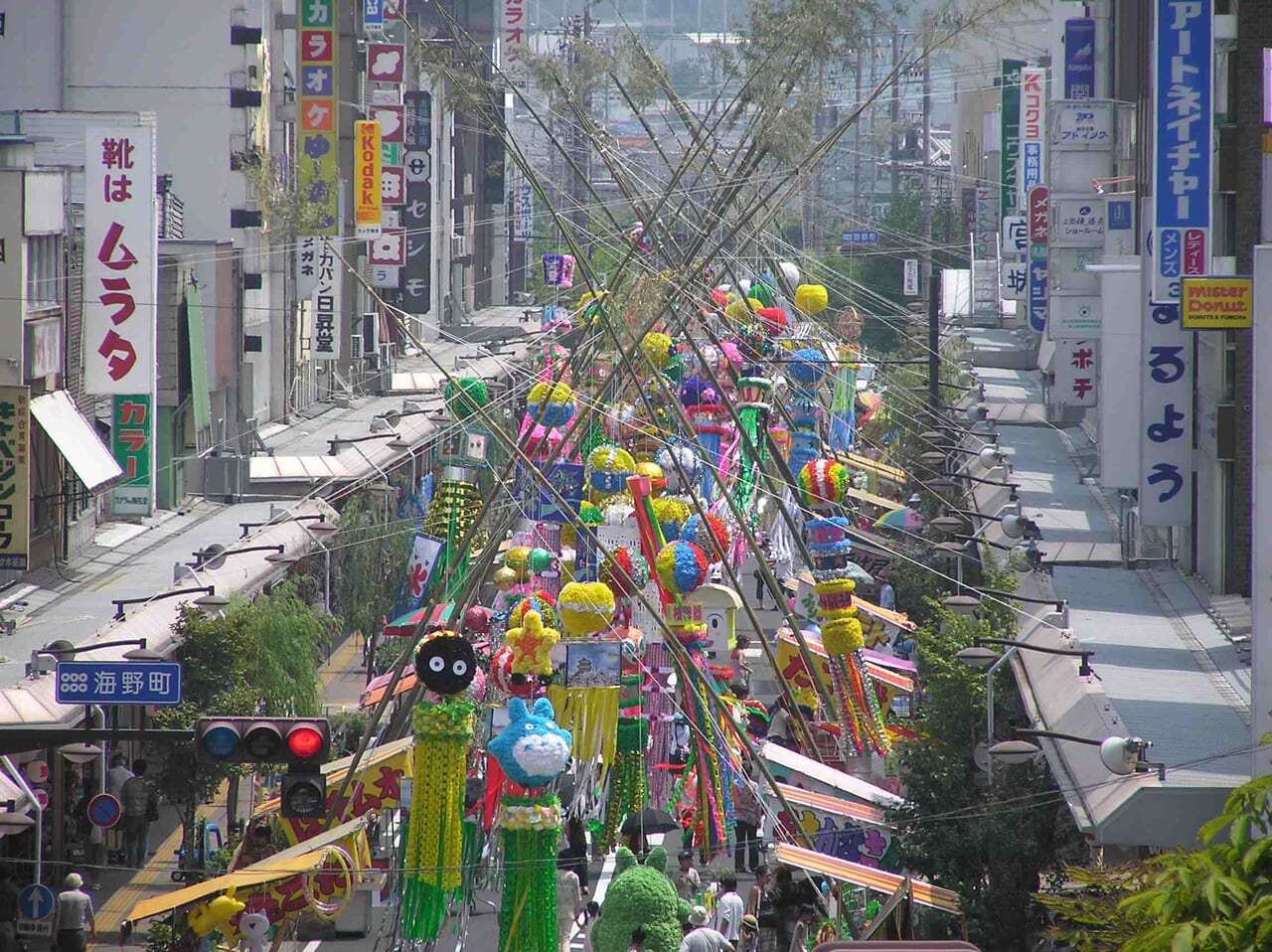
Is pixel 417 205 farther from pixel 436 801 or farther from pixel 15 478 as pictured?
pixel 436 801

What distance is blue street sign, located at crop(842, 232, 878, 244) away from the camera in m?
67.8

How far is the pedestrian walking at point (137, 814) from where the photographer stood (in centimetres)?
2266

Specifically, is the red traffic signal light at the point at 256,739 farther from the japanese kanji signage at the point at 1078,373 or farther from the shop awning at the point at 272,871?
the japanese kanji signage at the point at 1078,373

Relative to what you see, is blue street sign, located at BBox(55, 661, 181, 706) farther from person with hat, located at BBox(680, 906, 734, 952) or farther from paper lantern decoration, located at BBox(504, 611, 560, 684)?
person with hat, located at BBox(680, 906, 734, 952)

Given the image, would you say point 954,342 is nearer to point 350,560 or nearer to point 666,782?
point 350,560

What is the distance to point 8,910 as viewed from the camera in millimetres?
19516

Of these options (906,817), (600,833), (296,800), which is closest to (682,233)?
(600,833)

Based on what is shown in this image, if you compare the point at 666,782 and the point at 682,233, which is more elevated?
the point at 682,233

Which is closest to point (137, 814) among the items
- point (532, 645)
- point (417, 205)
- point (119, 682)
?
point (119, 682)

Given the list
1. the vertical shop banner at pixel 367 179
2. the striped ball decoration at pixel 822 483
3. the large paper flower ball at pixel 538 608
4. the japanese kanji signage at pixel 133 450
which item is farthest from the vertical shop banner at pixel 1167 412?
the vertical shop banner at pixel 367 179

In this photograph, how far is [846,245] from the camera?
7125 cm

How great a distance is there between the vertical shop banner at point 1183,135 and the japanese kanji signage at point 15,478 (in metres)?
14.6

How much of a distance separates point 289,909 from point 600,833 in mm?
4972

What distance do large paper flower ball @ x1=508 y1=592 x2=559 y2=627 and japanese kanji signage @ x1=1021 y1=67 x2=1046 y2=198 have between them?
30.8 m
